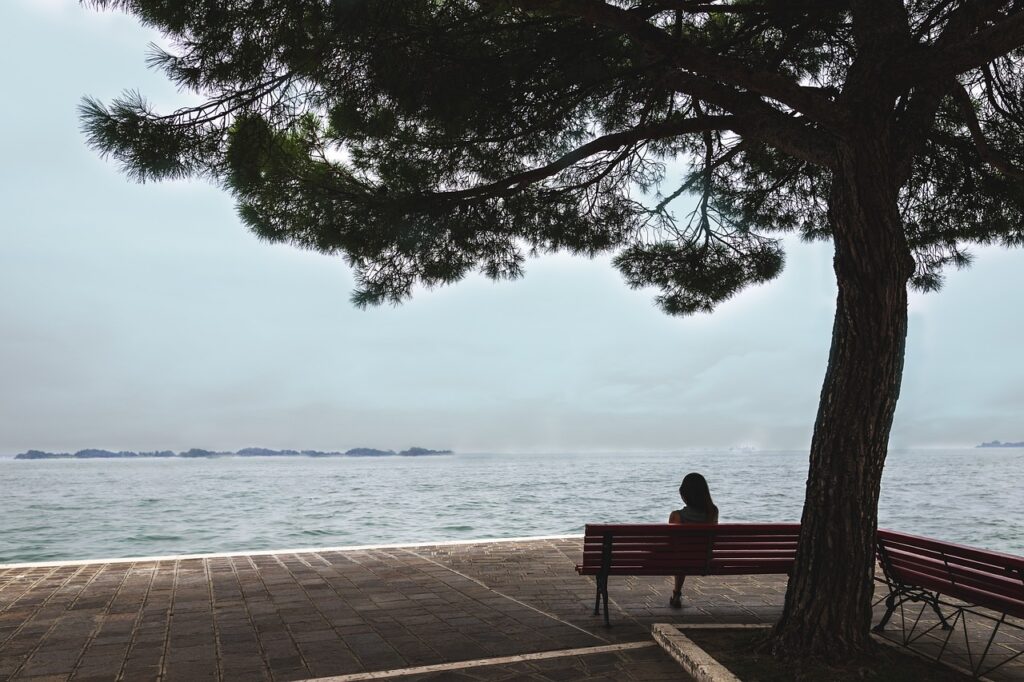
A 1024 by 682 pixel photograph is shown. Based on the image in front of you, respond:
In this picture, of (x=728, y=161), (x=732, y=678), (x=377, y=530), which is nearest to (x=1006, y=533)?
(x=377, y=530)

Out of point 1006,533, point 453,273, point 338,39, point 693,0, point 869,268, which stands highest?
point 693,0

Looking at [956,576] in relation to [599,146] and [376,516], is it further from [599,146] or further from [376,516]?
[376,516]

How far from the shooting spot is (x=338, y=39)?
14.3 ft

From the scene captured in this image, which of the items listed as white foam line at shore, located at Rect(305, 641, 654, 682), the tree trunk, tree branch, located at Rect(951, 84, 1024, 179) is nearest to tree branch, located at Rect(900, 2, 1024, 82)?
the tree trunk

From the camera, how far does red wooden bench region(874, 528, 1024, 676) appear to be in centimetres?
375

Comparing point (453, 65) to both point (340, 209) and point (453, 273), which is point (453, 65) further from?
point (453, 273)

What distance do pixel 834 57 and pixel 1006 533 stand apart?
19716 millimetres

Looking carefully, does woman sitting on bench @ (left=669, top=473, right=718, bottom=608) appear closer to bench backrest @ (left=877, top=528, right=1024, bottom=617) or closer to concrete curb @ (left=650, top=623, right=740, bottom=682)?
concrete curb @ (left=650, top=623, right=740, bottom=682)

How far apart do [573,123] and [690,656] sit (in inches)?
172

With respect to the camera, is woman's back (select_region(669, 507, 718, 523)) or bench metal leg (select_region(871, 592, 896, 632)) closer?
bench metal leg (select_region(871, 592, 896, 632))

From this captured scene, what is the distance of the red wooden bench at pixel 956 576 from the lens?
3748 millimetres

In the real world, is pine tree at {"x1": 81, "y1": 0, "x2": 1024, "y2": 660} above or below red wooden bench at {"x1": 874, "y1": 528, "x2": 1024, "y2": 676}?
above

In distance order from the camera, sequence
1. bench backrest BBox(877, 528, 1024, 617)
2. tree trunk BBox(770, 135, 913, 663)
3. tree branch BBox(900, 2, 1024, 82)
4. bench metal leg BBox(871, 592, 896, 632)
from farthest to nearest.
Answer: bench metal leg BBox(871, 592, 896, 632), tree trunk BBox(770, 135, 913, 663), bench backrest BBox(877, 528, 1024, 617), tree branch BBox(900, 2, 1024, 82)

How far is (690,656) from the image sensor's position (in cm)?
396
